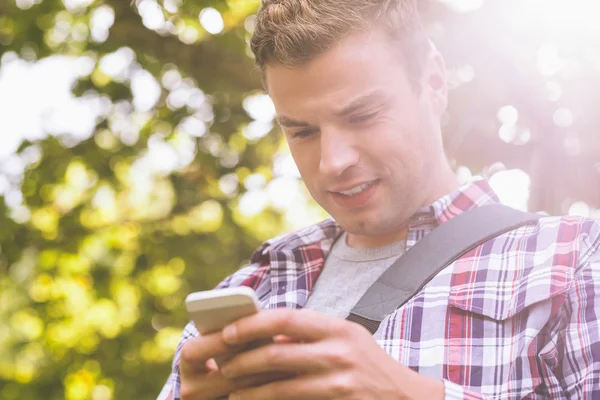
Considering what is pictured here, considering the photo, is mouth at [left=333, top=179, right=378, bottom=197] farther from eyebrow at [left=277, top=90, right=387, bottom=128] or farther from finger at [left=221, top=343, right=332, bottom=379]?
finger at [left=221, top=343, right=332, bottom=379]

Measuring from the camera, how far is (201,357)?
1023 mm

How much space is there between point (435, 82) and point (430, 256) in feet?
1.86

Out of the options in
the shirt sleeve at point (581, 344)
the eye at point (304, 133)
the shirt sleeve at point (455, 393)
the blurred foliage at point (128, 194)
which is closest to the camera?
the shirt sleeve at point (455, 393)

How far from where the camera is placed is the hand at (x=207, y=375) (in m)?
1.00

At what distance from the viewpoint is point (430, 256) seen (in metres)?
1.47

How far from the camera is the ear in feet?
5.86

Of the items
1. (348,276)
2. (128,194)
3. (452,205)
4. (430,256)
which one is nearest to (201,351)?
(430,256)

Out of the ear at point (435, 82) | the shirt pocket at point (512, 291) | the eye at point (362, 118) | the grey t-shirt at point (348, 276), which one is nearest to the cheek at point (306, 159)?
the eye at point (362, 118)

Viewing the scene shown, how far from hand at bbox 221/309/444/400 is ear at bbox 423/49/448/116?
0.95m

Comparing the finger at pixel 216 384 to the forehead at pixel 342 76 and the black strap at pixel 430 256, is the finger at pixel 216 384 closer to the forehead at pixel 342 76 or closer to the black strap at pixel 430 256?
the black strap at pixel 430 256

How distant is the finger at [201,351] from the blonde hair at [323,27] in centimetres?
82

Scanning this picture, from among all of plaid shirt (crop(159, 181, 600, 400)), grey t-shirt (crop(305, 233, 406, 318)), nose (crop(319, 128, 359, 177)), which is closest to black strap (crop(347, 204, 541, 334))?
plaid shirt (crop(159, 181, 600, 400))

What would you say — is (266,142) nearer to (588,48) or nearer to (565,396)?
(588,48)

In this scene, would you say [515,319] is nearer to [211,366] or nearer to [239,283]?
[211,366]
